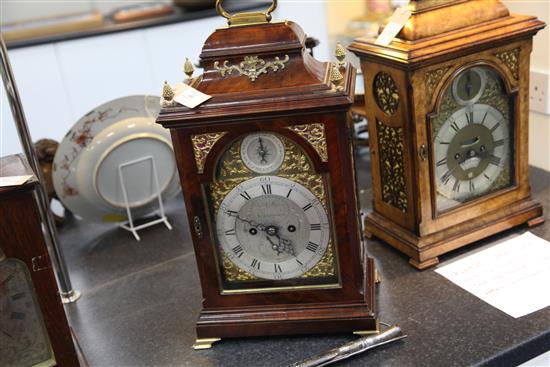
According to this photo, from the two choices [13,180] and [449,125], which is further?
[449,125]

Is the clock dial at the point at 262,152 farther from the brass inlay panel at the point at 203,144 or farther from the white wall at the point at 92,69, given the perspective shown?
the white wall at the point at 92,69

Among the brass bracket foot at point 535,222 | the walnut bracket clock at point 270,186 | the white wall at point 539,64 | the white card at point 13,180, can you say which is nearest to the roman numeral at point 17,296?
the white card at point 13,180

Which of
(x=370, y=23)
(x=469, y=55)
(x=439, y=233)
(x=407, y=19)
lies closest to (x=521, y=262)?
(x=439, y=233)

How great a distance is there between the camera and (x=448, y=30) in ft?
4.28

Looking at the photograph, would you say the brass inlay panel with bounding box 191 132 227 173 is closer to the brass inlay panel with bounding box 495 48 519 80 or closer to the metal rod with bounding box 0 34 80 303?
the metal rod with bounding box 0 34 80 303

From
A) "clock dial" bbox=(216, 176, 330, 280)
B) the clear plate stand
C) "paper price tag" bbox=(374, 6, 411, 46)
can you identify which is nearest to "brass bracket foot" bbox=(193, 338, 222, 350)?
"clock dial" bbox=(216, 176, 330, 280)

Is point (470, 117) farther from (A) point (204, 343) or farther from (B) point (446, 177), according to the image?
(A) point (204, 343)

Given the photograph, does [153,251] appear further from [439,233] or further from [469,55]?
[469,55]

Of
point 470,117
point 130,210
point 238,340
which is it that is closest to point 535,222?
point 470,117

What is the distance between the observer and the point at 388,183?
146 cm

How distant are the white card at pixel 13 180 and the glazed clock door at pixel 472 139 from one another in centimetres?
71

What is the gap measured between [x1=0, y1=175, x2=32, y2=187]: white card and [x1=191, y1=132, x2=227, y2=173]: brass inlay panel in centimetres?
25

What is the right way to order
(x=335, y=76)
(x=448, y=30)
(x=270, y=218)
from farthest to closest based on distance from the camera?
(x=448, y=30)
(x=270, y=218)
(x=335, y=76)

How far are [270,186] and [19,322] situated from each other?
44cm
